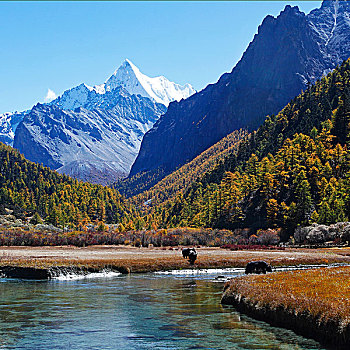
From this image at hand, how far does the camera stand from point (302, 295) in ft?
86.2

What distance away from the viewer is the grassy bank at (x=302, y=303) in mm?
20953

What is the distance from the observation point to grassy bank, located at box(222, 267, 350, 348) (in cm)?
2095

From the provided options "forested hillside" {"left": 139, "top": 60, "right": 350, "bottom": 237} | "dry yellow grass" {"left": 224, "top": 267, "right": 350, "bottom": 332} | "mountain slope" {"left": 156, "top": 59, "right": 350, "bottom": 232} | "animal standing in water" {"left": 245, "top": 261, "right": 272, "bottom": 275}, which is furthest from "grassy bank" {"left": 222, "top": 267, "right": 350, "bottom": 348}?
"mountain slope" {"left": 156, "top": 59, "right": 350, "bottom": 232}

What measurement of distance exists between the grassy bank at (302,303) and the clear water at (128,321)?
0.76m

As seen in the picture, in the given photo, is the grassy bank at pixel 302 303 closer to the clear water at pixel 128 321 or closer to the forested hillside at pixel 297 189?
the clear water at pixel 128 321

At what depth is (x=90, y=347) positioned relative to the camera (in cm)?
2170

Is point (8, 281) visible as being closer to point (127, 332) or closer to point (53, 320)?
point (53, 320)

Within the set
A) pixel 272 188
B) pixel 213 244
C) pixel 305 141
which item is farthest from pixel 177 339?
pixel 305 141

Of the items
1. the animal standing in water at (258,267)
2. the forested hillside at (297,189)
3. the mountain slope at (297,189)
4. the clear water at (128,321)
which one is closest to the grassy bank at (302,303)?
the clear water at (128,321)

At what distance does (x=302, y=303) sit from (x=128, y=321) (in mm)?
10778

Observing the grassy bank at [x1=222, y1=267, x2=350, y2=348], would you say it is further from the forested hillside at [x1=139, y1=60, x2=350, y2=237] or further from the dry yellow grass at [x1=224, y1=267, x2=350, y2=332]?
the forested hillside at [x1=139, y1=60, x2=350, y2=237]

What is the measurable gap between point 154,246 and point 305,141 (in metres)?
72.3

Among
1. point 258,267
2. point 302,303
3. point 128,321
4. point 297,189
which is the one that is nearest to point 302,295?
point 302,303

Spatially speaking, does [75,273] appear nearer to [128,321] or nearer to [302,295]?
[128,321]
